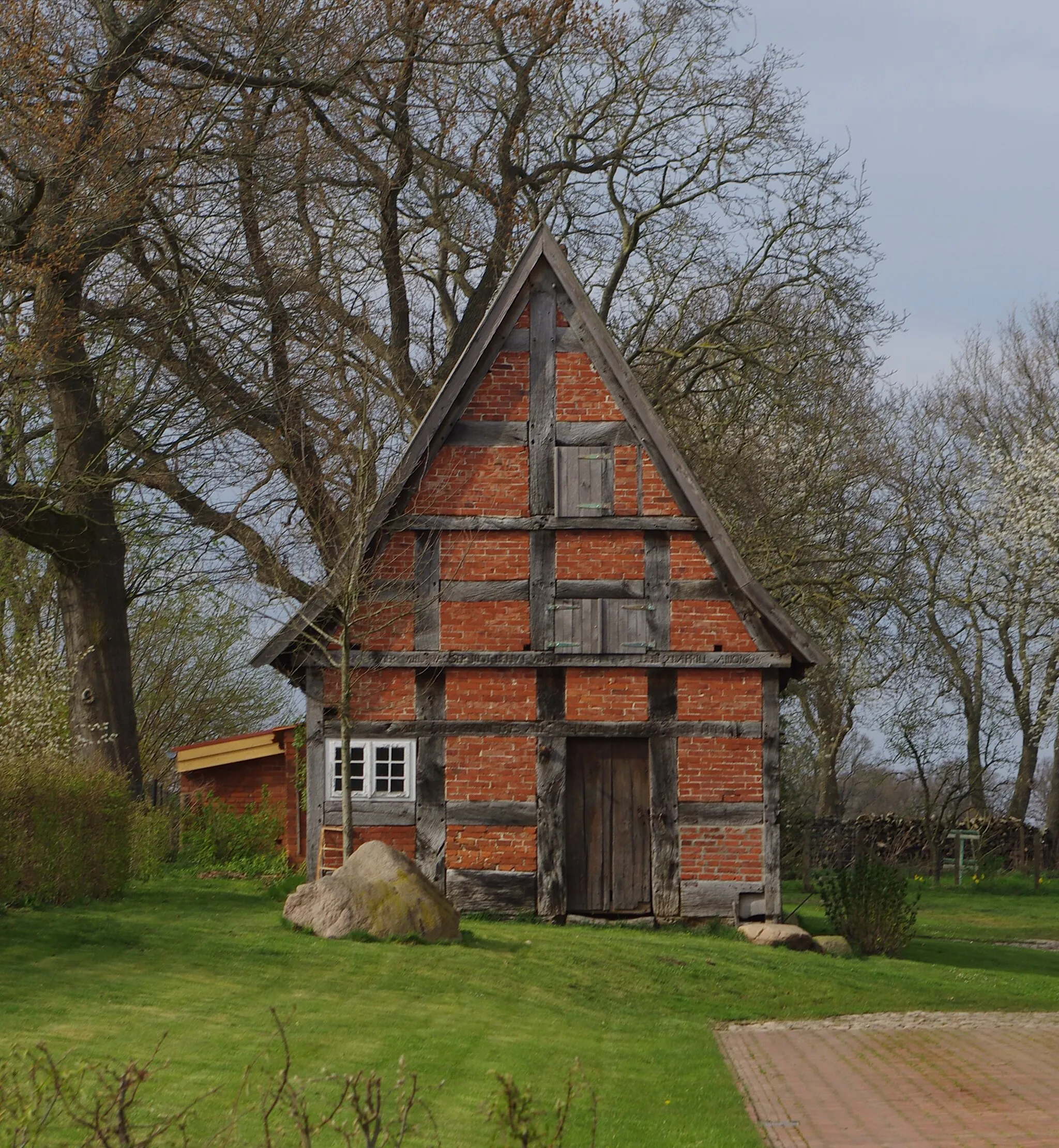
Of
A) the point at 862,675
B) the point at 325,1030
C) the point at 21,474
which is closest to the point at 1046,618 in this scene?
the point at 862,675

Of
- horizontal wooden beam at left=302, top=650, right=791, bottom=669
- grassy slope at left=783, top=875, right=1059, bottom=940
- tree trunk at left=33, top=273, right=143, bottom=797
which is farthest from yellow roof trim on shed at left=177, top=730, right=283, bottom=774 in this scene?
grassy slope at left=783, top=875, right=1059, bottom=940

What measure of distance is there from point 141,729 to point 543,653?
48.0ft

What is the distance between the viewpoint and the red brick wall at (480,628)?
16719 mm

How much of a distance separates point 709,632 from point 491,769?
2.99 metres

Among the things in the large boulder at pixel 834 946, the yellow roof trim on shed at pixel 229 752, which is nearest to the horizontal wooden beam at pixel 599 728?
the large boulder at pixel 834 946

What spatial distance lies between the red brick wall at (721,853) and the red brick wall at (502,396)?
5.26 metres

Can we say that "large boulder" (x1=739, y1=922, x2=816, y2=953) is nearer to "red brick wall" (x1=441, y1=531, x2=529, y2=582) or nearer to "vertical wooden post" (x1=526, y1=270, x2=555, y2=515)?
"red brick wall" (x1=441, y1=531, x2=529, y2=582)

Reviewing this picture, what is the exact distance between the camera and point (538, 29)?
22.8m

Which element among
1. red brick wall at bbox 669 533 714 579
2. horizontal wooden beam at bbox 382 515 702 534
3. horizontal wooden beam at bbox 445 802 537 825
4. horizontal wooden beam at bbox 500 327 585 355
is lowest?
horizontal wooden beam at bbox 445 802 537 825

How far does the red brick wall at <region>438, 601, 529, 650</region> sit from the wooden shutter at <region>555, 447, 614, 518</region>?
139cm

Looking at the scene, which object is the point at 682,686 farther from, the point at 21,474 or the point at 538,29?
the point at 538,29

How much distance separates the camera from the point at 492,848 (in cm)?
1645

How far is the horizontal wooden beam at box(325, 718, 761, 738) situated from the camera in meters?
16.6

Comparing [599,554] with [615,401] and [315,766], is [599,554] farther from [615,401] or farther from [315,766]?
[315,766]
